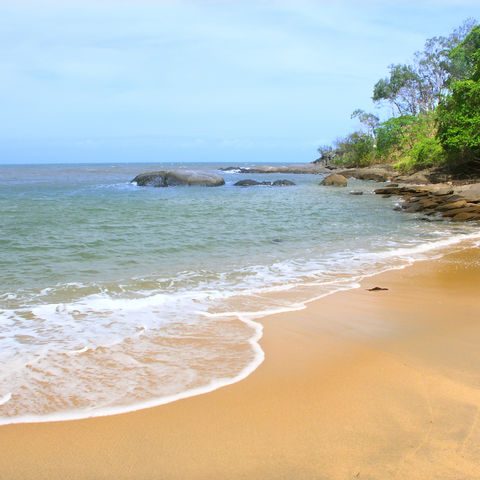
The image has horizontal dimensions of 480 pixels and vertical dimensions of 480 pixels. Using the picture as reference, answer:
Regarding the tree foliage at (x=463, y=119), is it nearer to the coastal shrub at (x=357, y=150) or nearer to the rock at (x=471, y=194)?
the rock at (x=471, y=194)

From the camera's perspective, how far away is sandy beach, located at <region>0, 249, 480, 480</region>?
8.08 feet

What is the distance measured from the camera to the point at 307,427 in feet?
9.36

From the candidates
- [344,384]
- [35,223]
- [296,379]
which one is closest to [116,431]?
[296,379]

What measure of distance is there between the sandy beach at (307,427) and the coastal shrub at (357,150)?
5201 centimetres

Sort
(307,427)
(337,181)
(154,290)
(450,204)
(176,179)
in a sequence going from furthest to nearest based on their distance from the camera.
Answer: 1. (337,181)
2. (176,179)
3. (450,204)
4. (154,290)
5. (307,427)

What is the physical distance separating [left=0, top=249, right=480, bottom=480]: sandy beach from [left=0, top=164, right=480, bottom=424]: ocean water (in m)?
0.32

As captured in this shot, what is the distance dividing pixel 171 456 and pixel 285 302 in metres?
3.75

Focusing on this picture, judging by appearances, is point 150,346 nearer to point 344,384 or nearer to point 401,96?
point 344,384

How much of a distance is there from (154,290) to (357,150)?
52668mm

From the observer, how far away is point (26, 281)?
7367mm

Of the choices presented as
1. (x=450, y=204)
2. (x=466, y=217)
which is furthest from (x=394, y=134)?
(x=466, y=217)

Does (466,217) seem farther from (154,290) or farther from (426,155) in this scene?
(426,155)

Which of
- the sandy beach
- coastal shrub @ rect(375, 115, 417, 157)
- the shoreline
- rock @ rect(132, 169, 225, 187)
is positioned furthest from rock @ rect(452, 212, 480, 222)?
coastal shrub @ rect(375, 115, 417, 157)

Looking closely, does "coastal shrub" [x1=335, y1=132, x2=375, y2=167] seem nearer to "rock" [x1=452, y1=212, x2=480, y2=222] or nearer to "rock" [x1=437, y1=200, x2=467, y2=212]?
"rock" [x1=437, y1=200, x2=467, y2=212]
